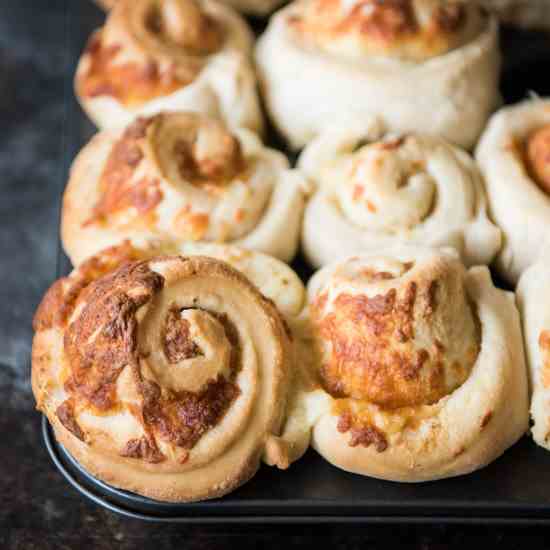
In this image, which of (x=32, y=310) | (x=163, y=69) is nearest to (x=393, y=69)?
(x=163, y=69)

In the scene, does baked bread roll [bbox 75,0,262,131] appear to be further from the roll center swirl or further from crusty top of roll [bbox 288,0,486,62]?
the roll center swirl

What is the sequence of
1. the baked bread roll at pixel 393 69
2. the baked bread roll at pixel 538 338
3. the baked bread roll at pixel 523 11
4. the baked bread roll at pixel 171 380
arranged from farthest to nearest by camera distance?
1. the baked bread roll at pixel 523 11
2. the baked bread roll at pixel 393 69
3. the baked bread roll at pixel 538 338
4. the baked bread roll at pixel 171 380

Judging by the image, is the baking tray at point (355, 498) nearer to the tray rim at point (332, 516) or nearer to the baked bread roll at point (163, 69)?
the tray rim at point (332, 516)

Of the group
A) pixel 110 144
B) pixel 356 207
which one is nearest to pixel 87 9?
pixel 110 144

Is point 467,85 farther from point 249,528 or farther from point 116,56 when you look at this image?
point 249,528

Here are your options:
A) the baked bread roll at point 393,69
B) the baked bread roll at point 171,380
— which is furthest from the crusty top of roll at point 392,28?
the baked bread roll at point 171,380

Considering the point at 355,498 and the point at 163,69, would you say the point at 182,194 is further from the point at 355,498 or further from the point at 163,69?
the point at 355,498
